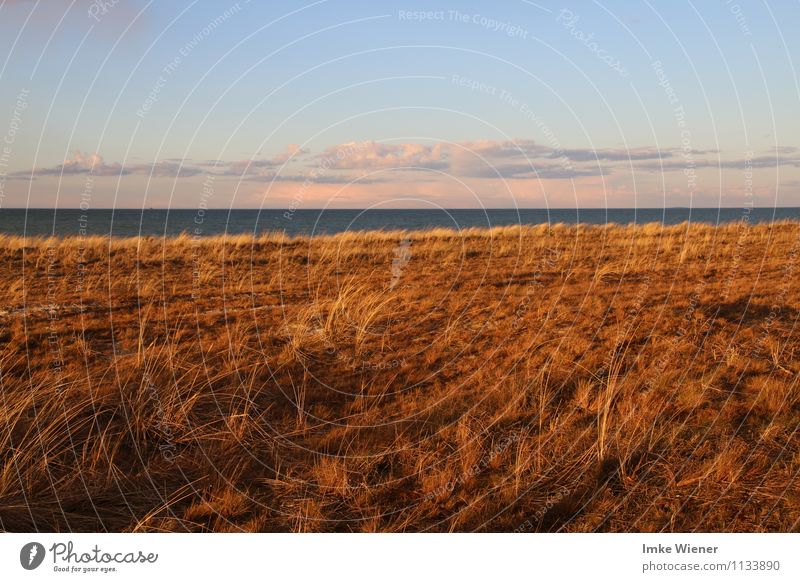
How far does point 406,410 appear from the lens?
654 cm

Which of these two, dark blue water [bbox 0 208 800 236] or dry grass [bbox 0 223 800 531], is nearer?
dry grass [bbox 0 223 800 531]

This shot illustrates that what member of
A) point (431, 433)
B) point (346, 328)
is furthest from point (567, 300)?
point (431, 433)

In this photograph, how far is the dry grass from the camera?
4.74 meters
